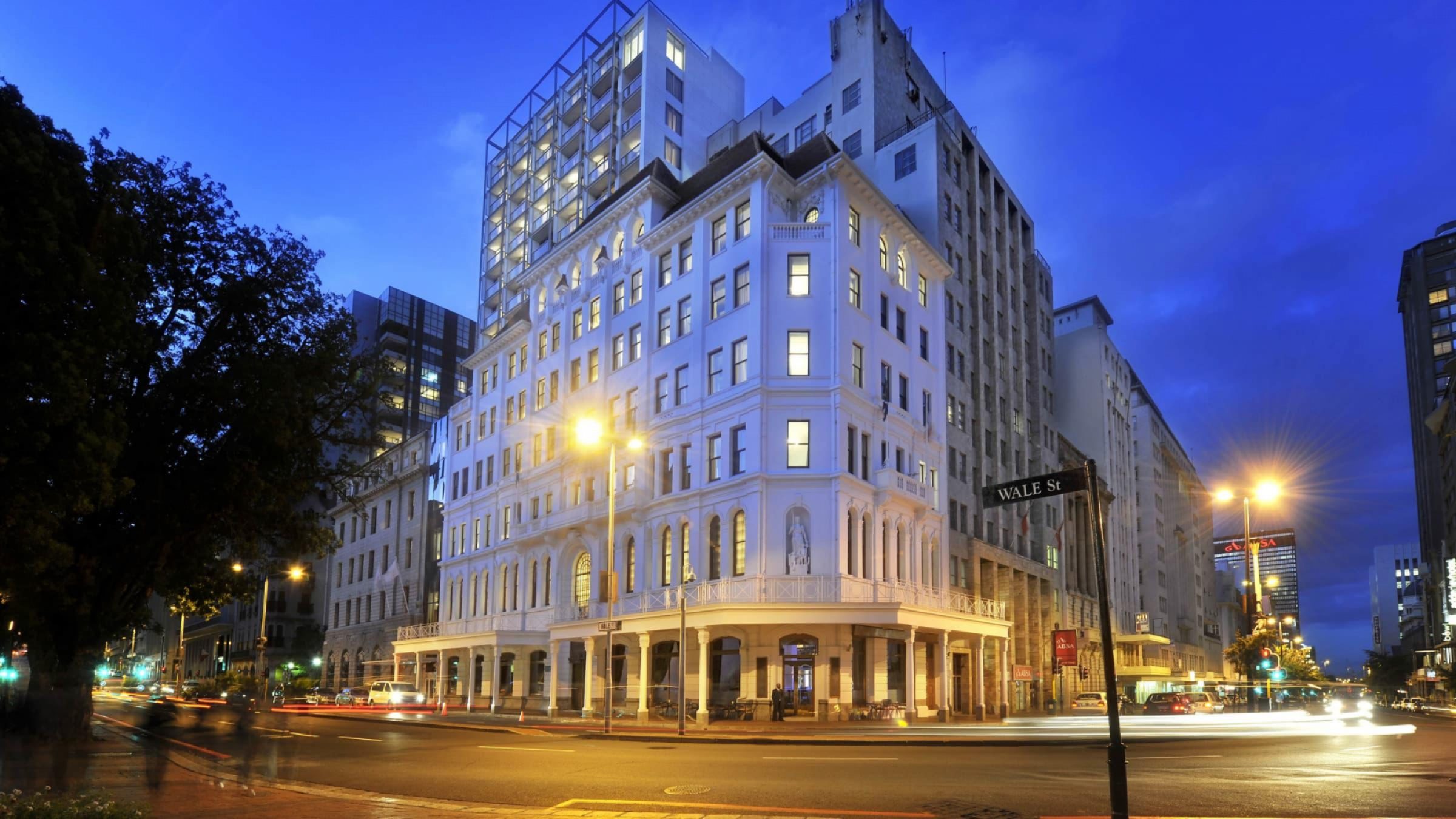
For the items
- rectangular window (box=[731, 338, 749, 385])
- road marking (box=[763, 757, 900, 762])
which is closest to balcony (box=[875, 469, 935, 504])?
rectangular window (box=[731, 338, 749, 385])

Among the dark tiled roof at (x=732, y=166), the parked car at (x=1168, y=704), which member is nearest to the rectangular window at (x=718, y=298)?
the dark tiled roof at (x=732, y=166)

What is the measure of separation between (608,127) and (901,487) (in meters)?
44.7

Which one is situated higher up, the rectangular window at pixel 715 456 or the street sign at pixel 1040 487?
the rectangular window at pixel 715 456

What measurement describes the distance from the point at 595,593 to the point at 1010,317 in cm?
3178

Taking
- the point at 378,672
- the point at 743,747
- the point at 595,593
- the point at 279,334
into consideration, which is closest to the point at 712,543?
the point at 595,593

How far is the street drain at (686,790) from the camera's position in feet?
46.9

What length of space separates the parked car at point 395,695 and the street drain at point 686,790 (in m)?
39.0

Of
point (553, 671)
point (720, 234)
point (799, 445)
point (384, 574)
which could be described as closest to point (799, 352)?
point (799, 445)

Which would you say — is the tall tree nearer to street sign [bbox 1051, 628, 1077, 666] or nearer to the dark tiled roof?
the dark tiled roof

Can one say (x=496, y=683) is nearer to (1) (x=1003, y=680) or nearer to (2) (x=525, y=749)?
(1) (x=1003, y=680)

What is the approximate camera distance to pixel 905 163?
55969 millimetres

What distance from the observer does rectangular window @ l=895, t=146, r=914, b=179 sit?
55.5m

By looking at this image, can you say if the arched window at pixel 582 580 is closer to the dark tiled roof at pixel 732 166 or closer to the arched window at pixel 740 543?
the arched window at pixel 740 543

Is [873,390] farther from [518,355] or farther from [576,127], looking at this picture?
[576,127]
